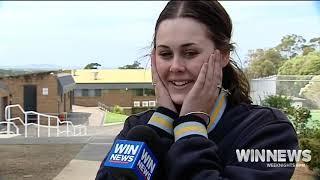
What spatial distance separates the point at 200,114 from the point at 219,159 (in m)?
0.10

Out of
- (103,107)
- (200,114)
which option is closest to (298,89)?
(103,107)

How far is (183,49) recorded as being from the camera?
0.94m

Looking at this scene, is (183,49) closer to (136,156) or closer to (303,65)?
(136,156)

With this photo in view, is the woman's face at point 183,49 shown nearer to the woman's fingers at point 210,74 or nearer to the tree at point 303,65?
the woman's fingers at point 210,74

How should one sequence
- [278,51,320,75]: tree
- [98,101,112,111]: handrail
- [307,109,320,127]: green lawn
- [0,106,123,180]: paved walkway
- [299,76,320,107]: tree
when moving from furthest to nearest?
1. [0,106,123,180]: paved walkway
2. [307,109,320,127]: green lawn
3. [98,101,112,111]: handrail
4. [299,76,320,107]: tree
5. [278,51,320,75]: tree

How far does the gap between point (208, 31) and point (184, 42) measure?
2.5 inches

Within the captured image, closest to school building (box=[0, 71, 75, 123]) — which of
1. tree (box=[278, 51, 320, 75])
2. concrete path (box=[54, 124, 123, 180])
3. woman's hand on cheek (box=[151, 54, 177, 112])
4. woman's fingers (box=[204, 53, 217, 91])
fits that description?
concrete path (box=[54, 124, 123, 180])

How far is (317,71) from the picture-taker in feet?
12.9

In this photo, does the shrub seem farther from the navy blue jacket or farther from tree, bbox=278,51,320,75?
the navy blue jacket

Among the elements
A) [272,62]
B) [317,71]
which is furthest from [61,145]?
[317,71]

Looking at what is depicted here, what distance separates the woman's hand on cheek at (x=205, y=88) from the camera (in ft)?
3.07

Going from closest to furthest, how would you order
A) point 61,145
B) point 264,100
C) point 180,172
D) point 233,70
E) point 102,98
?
1. point 180,172
2. point 233,70
3. point 264,100
4. point 102,98
5. point 61,145

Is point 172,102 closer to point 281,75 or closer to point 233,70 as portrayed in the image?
point 233,70

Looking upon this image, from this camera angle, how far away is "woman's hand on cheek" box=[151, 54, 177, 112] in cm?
100
